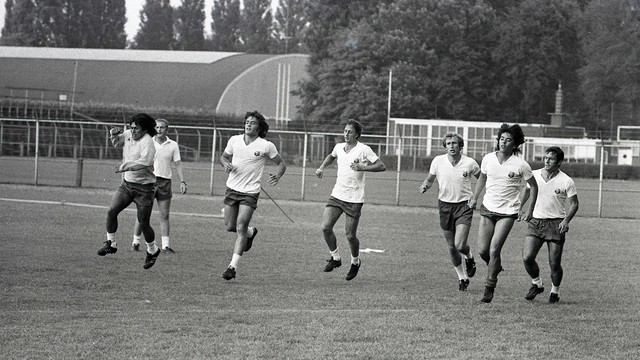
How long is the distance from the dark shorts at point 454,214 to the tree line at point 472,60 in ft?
185

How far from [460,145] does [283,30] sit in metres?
143

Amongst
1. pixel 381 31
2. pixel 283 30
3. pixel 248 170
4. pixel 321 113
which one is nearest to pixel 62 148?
pixel 321 113

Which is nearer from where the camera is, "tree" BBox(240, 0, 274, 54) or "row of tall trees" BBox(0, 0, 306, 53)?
"row of tall trees" BBox(0, 0, 306, 53)

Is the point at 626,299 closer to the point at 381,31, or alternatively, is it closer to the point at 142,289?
the point at 142,289

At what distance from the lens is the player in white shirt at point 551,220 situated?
13.0 metres

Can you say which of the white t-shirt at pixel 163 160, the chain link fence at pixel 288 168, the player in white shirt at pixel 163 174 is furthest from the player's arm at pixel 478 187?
the chain link fence at pixel 288 168

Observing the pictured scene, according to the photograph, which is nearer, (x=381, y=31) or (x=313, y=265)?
(x=313, y=265)

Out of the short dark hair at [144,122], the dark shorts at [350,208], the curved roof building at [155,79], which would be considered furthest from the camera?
the curved roof building at [155,79]

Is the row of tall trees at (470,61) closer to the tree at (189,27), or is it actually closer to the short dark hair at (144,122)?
the short dark hair at (144,122)

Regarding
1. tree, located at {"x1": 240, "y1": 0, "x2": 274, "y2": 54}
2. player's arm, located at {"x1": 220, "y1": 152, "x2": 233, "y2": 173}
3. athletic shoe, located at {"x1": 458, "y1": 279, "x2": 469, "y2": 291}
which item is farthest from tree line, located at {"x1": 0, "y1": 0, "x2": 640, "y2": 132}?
tree, located at {"x1": 240, "y1": 0, "x2": 274, "y2": 54}

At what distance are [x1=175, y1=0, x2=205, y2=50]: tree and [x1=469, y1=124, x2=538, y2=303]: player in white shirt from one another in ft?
440

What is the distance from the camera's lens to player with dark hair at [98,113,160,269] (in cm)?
1434

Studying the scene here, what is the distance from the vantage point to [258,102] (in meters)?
77.2

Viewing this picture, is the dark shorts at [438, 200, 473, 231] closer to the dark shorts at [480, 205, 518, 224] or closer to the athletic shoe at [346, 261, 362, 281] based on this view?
the dark shorts at [480, 205, 518, 224]
